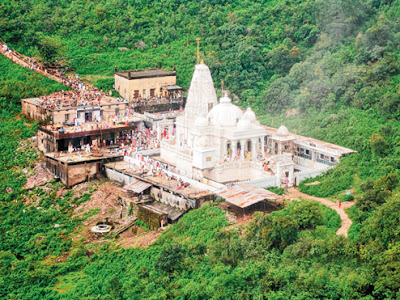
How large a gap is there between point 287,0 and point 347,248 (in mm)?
42028

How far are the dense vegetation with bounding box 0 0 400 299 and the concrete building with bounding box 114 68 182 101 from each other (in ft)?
5.97

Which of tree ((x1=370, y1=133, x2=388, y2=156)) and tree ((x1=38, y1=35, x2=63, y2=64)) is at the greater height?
tree ((x1=38, y1=35, x2=63, y2=64))

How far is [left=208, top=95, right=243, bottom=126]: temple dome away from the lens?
45938 mm

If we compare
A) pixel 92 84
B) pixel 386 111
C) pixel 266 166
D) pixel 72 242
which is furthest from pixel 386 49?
pixel 72 242

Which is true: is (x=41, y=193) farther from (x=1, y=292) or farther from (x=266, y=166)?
(x=266, y=166)

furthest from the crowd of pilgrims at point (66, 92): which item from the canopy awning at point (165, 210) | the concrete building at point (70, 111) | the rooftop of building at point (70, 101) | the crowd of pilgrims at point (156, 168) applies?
the canopy awning at point (165, 210)

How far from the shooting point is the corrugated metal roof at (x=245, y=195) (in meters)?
38.8

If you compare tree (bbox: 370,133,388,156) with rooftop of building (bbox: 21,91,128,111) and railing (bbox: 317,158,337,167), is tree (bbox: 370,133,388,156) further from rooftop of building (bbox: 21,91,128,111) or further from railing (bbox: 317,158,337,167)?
rooftop of building (bbox: 21,91,128,111)

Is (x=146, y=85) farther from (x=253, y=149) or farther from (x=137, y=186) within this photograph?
(x=137, y=186)

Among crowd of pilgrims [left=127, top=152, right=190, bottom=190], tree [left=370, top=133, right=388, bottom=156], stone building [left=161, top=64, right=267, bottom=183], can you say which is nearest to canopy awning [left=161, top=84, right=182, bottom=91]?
stone building [left=161, top=64, right=267, bottom=183]

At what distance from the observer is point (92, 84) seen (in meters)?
60.2

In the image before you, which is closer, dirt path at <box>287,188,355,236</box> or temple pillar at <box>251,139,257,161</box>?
dirt path at <box>287,188,355,236</box>

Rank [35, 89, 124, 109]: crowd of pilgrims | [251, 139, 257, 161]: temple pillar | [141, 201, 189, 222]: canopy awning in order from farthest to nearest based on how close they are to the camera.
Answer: [35, 89, 124, 109]: crowd of pilgrims → [251, 139, 257, 161]: temple pillar → [141, 201, 189, 222]: canopy awning

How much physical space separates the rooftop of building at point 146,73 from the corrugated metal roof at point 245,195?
66.2ft
